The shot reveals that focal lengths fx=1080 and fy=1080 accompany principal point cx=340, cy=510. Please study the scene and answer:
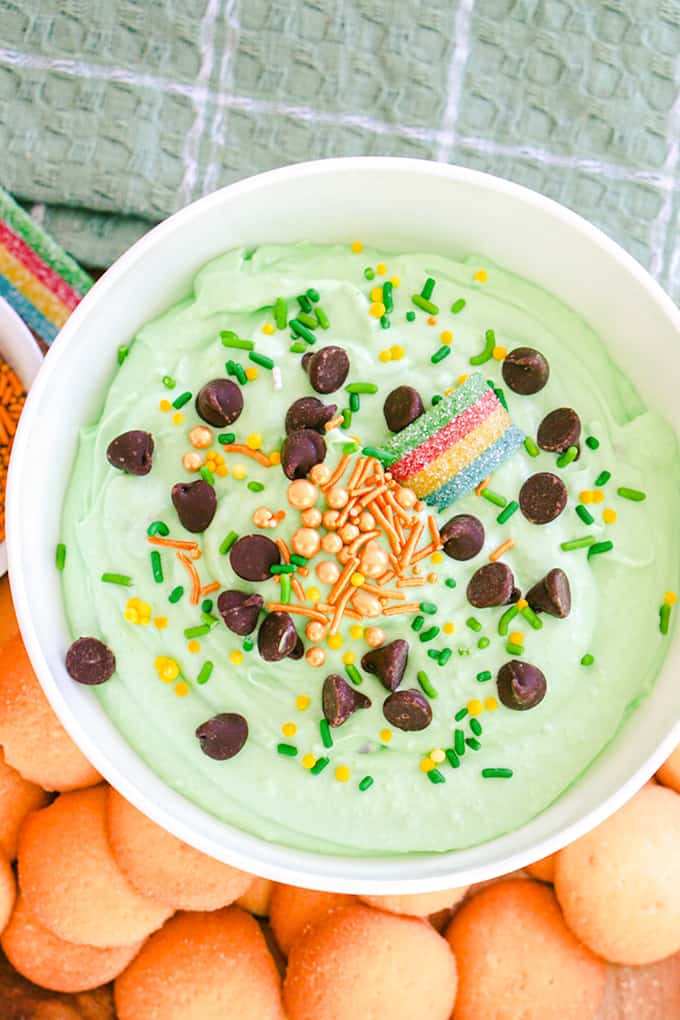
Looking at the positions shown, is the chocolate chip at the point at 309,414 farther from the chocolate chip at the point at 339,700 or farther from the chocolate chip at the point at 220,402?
the chocolate chip at the point at 339,700

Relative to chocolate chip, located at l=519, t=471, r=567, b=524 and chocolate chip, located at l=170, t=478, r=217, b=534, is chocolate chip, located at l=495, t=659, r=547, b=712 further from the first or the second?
chocolate chip, located at l=170, t=478, r=217, b=534

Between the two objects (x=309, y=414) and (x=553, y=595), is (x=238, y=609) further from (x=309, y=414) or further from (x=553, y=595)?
(x=553, y=595)

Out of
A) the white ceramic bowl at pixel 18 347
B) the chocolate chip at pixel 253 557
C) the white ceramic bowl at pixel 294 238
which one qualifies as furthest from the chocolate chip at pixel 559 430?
the white ceramic bowl at pixel 18 347

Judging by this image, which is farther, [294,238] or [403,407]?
[294,238]

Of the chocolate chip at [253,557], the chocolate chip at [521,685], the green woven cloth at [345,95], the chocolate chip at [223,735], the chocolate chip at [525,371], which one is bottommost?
the chocolate chip at [223,735]

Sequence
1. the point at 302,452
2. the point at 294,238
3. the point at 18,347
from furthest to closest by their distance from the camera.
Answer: the point at 18,347
the point at 294,238
the point at 302,452

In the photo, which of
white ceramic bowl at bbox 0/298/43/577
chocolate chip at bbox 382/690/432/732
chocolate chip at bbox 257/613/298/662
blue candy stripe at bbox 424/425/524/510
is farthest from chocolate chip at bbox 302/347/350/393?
white ceramic bowl at bbox 0/298/43/577

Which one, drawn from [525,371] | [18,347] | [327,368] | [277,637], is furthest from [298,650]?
[18,347]
